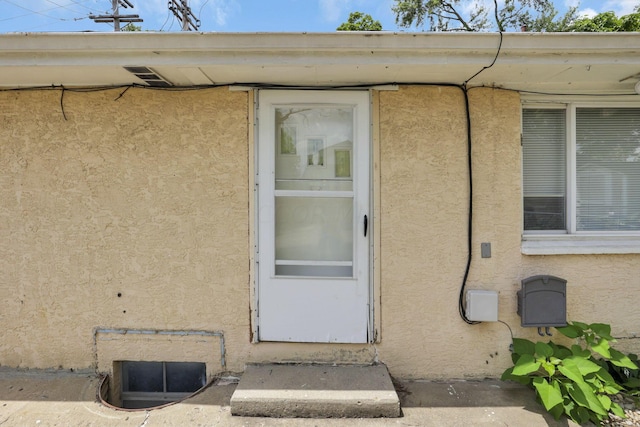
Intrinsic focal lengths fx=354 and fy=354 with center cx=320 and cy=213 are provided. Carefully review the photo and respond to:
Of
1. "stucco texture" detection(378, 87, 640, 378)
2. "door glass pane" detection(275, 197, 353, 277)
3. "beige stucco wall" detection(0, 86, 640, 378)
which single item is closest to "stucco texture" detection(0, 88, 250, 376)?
"beige stucco wall" detection(0, 86, 640, 378)

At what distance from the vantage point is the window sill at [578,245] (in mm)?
3225

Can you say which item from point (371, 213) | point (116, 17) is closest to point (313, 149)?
point (371, 213)

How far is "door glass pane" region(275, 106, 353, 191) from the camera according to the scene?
3260 millimetres

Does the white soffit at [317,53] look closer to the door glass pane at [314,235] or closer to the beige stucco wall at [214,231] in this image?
the beige stucco wall at [214,231]

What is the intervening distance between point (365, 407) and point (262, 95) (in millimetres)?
2742

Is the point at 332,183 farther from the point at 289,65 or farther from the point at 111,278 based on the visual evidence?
the point at 111,278

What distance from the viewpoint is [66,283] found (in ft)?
10.8

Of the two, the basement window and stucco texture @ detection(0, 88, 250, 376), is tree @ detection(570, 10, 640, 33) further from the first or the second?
A: the basement window

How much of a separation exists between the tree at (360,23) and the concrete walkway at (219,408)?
60.2ft

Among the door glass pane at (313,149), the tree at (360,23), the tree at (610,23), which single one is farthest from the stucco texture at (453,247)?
the tree at (360,23)

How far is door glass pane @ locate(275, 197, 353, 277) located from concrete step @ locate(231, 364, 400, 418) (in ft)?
2.90

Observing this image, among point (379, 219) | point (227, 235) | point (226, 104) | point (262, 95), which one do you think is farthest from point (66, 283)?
point (379, 219)

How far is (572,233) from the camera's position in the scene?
10.9 ft

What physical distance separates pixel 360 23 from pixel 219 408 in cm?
2043
